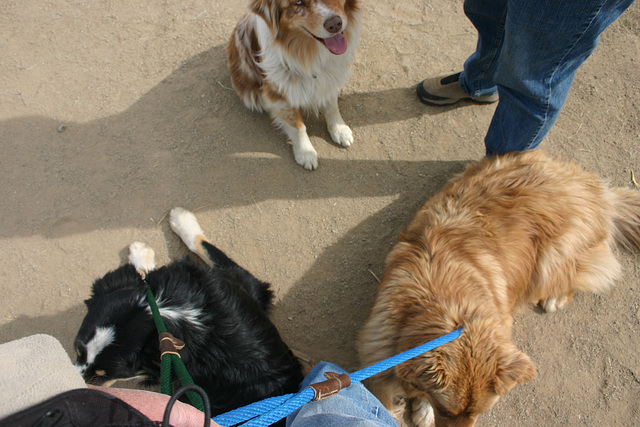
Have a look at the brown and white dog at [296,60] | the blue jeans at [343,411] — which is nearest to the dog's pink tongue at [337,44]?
the brown and white dog at [296,60]

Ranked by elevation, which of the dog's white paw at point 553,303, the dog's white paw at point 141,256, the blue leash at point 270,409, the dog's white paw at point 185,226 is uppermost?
the blue leash at point 270,409

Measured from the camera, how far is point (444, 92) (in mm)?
3098

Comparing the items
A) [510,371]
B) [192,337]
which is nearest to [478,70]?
[510,371]

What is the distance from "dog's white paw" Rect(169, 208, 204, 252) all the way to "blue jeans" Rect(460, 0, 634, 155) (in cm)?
226

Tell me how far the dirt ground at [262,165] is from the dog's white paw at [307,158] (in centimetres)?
7

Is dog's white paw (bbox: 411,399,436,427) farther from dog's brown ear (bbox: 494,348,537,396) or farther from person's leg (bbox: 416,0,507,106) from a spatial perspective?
person's leg (bbox: 416,0,507,106)

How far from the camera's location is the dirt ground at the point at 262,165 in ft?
8.16

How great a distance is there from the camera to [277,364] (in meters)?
1.75

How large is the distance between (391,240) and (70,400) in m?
2.23

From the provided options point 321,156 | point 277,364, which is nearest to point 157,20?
point 321,156

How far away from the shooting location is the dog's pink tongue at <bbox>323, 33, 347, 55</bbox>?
245 cm

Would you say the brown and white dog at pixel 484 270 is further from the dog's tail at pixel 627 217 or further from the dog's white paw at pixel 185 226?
the dog's white paw at pixel 185 226

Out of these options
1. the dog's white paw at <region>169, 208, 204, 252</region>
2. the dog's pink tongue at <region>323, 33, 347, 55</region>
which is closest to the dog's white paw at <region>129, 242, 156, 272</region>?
the dog's white paw at <region>169, 208, 204, 252</region>

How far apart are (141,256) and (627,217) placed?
10.8ft
